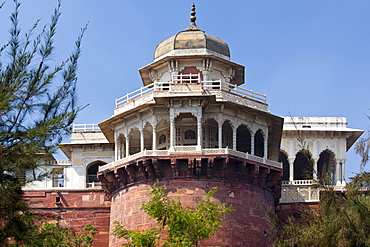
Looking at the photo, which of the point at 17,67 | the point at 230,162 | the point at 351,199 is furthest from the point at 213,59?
the point at 17,67

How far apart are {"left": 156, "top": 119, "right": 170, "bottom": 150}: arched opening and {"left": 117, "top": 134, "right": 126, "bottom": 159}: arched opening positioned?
199 centimetres

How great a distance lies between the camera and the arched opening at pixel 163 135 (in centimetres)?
4556

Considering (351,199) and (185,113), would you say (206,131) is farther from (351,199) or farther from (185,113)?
(351,199)

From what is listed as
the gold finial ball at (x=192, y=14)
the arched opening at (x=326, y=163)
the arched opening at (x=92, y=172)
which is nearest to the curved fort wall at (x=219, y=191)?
the arched opening at (x=92, y=172)

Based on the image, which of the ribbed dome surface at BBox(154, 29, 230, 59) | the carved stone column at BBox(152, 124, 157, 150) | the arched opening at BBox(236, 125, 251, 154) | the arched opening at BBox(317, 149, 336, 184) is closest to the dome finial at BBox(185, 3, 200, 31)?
the ribbed dome surface at BBox(154, 29, 230, 59)

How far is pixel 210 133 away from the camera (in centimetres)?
4578

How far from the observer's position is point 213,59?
48125 millimetres

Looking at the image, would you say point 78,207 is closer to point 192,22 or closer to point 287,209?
point 287,209

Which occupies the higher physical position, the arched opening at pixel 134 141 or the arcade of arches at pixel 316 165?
the arched opening at pixel 134 141

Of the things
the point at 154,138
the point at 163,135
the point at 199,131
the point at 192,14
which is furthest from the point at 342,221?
the point at 192,14

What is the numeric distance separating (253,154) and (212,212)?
6.44 metres

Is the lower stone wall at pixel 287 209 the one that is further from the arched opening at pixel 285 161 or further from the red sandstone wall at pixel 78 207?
the red sandstone wall at pixel 78 207

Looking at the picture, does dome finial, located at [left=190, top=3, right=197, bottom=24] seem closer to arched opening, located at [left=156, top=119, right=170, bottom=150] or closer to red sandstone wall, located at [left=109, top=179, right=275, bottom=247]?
arched opening, located at [left=156, top=119, right=170, bottom=150]

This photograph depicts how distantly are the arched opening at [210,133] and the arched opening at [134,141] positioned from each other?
356 centimetres
